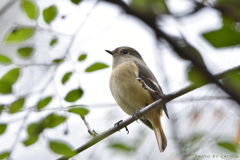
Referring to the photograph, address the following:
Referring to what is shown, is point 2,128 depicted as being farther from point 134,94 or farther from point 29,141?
point 134,94

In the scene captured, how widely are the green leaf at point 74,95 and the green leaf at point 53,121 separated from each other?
478mm

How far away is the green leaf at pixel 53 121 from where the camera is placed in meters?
2.09

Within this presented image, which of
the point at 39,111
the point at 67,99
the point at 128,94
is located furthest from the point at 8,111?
the point at 128,94

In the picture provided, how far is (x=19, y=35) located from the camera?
7.56 ft

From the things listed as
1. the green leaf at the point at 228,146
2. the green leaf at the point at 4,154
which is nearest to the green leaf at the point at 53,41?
the green leaf at the point at 4,154

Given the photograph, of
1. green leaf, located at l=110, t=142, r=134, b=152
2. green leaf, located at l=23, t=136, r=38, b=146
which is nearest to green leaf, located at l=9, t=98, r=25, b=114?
green leaf, located at l=23, t=136, r=38, b=146

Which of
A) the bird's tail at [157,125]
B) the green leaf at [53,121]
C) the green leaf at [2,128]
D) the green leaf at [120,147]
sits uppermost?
the green leaf at [53,121]

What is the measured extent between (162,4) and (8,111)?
5.30 feet

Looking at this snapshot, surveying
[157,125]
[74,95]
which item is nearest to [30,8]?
[74,95]

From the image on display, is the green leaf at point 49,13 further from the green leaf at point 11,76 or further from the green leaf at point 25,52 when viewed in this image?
the green leaf at point 11,76

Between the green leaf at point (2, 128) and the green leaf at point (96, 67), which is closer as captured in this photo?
the green leaf at point (2, 128)

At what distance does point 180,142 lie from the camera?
8.32ft

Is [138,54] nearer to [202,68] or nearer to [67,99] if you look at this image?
[67,99]

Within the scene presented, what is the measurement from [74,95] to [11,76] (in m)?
0.57
